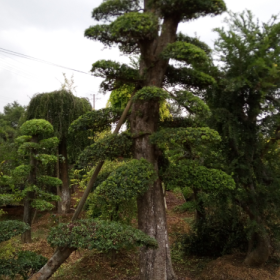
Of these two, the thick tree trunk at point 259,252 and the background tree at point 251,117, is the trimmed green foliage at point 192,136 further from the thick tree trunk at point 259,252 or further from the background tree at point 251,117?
the thick tree trunk at point 259,252

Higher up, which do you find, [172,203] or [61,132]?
[61,132]

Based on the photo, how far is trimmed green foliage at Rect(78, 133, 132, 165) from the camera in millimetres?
4082

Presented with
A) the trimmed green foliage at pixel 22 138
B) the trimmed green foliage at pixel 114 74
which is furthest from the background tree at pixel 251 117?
the trimmed green foliage at pixel 22 138

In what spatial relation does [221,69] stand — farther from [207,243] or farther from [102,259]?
[102,259]

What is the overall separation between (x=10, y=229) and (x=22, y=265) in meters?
0.55

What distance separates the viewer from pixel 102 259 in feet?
21.1

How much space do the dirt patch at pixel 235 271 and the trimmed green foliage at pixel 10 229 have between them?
3253 millimetres

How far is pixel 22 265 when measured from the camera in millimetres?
4023

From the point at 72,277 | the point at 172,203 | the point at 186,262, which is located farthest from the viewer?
the point at 172,203

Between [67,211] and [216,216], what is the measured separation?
672cm

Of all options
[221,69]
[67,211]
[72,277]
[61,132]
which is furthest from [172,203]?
[221,69]

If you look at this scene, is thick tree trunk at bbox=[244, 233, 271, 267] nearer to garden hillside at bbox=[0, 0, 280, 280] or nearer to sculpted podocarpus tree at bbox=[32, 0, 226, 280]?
garden hillside at bbox=[0, 0, 280, 280]

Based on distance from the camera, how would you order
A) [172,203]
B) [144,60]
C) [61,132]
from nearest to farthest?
1. [144,60]
2. [61,132]
3. [172,203]

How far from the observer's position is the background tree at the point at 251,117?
4.44 m
